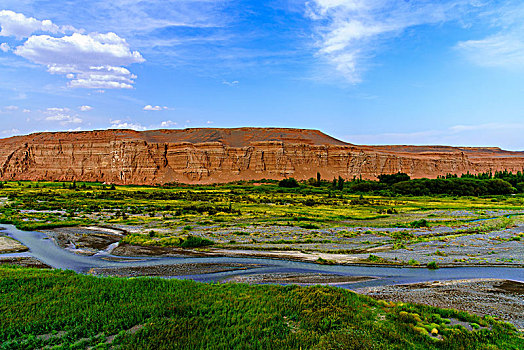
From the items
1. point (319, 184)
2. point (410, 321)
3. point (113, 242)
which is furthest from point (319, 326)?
point (319, 184)

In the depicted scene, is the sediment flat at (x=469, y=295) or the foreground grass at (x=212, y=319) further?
the sediment flat at (x=469, y=295)

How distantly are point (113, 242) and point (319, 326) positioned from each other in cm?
1935

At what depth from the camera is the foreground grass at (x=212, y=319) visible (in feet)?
26.6

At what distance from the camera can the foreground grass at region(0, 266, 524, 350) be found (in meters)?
8.12

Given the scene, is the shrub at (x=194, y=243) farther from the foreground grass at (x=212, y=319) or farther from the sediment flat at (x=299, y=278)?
the foreground grass at (x=212, y=319)

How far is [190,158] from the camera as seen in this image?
4680 inches

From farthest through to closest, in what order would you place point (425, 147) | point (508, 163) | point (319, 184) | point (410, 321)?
point (425, 147)
point (508, 163)
point (319, 184)
point (410, 321)

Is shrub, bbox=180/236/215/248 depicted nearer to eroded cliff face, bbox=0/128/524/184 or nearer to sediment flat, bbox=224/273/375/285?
sediment flat, bbox=224/273/375/285

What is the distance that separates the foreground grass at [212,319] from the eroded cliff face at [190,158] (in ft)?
348

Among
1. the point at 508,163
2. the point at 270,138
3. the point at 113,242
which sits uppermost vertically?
the point at 270,138

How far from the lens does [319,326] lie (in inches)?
356

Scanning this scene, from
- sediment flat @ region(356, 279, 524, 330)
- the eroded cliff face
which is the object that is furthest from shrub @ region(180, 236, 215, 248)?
the eroded cliff face

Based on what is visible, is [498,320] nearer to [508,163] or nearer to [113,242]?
[113,242]

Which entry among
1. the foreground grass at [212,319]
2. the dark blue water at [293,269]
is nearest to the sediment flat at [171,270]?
the dark blue water at [293,269]
